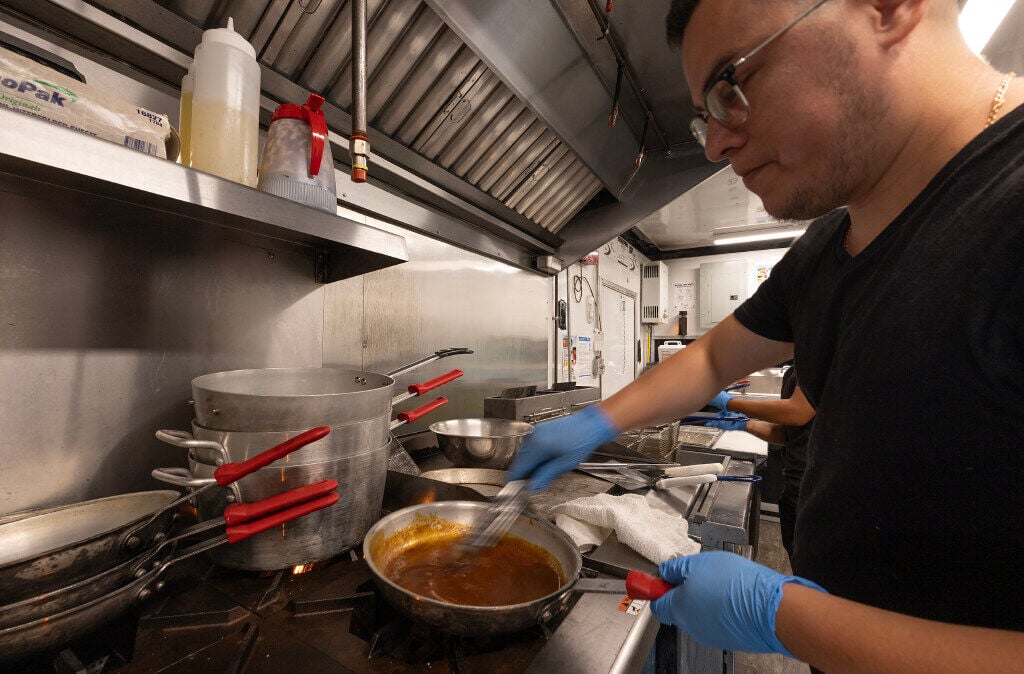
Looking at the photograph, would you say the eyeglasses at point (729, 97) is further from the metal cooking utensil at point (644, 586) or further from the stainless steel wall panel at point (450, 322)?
the stainless steel wall panel at point (450, 322)

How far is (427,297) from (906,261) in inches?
63.0

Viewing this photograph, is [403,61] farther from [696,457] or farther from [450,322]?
[696,457]

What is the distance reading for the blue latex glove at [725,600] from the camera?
1.88 feet

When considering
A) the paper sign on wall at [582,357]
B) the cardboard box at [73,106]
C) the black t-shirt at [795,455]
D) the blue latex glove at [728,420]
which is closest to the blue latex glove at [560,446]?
the cardboard box at [73,106]

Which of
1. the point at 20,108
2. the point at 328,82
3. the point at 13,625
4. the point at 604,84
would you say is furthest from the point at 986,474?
the point at 604,84

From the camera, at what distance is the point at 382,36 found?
1296mm

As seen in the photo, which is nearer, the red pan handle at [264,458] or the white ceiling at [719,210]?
the red pan handle at [264,458]

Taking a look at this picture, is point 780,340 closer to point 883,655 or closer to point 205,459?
point 883,655

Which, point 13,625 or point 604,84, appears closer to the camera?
point 13,625

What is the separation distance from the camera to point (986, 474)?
1.61 ft

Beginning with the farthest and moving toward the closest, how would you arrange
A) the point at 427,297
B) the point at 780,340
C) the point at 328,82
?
the point at 427,297 → the point at 328,82 → the point at 780,340

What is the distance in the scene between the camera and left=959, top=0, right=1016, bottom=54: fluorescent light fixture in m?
1.45

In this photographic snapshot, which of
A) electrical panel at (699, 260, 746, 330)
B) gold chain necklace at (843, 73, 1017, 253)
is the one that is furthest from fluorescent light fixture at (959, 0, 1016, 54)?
electrical panel at (699, 260, 746, 330)

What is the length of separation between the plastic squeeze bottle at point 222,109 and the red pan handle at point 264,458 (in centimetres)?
57
